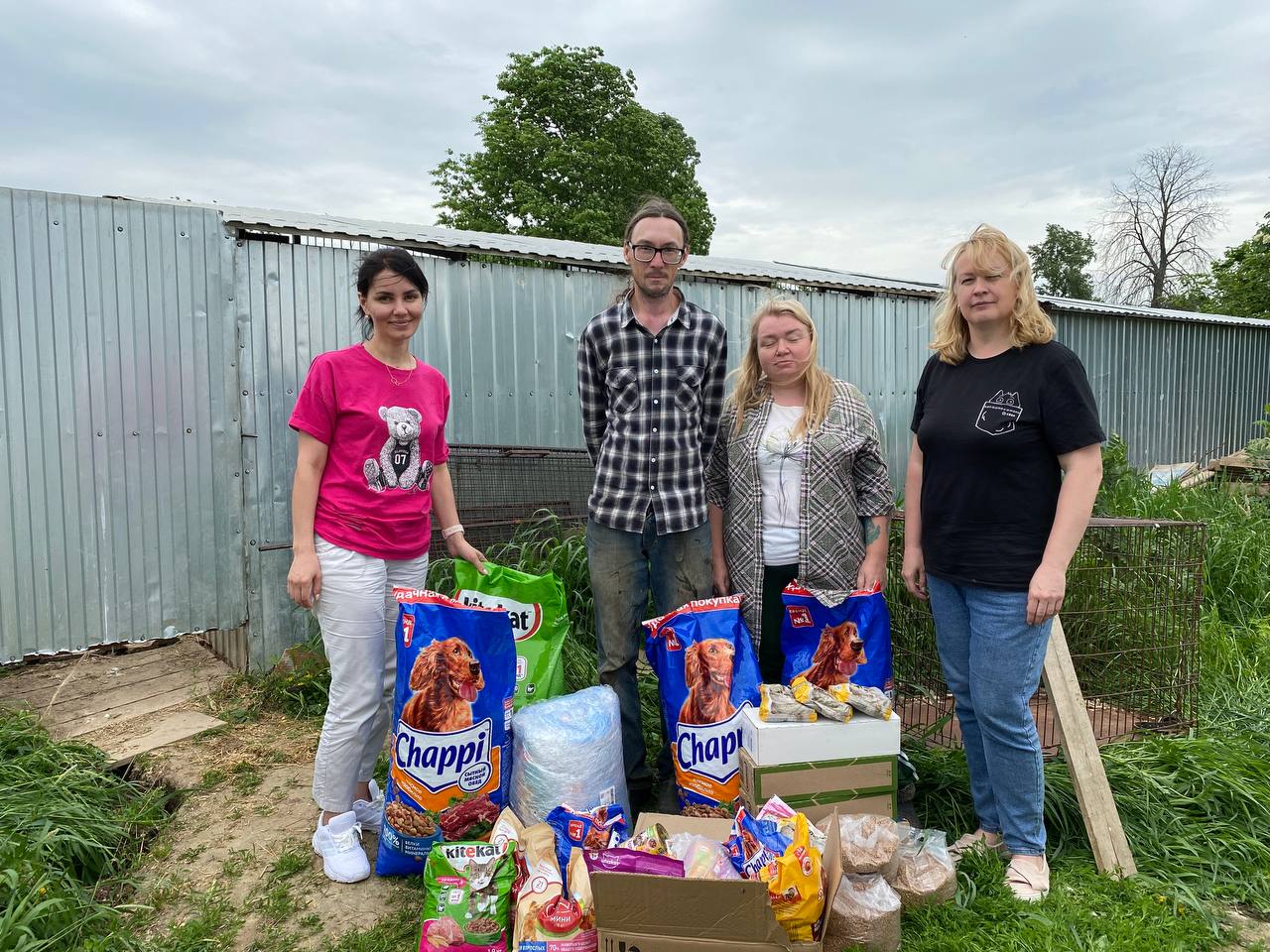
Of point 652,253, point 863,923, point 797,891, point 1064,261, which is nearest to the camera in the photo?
point 797,891

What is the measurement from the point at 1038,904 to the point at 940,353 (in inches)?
62.1

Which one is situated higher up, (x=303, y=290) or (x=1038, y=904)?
(x=303, y=290)

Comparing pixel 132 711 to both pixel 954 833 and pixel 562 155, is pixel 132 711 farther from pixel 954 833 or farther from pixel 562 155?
pixel 562 155

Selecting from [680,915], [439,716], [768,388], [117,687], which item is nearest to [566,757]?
[439,716]

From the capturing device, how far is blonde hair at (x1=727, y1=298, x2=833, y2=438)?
8.84 ft

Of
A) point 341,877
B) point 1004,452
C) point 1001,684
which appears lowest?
point 341,877

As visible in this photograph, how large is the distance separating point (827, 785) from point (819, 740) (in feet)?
0.48

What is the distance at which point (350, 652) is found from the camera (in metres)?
2.53

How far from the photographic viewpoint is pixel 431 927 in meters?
2.07

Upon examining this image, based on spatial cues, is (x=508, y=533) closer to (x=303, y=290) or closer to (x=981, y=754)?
(x=303, y=290)

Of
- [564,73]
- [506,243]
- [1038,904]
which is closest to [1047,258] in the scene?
[564,73]

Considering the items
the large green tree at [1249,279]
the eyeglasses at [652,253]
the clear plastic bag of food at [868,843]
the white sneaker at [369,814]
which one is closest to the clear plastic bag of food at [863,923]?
the clear plastic bag of food at [868,843]

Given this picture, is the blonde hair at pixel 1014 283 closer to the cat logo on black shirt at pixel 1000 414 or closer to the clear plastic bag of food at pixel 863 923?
the cat logo on black shirt at pixel 1000 414

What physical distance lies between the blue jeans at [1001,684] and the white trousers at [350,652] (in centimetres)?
171
